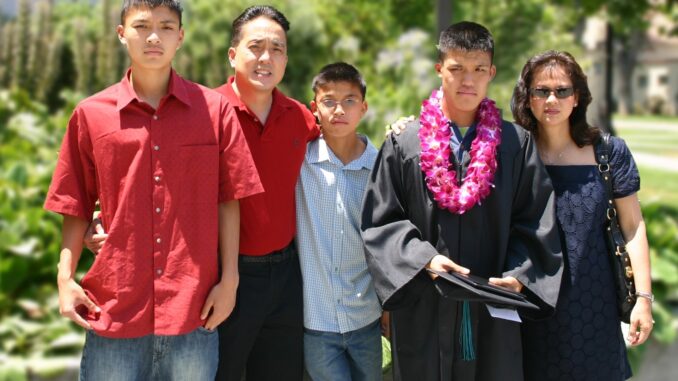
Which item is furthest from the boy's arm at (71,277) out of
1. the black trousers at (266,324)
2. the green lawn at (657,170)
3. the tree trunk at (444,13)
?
the green lawn at (657,170)

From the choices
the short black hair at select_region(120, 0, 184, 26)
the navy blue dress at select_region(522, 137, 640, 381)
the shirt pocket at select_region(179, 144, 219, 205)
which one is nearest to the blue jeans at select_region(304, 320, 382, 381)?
the navy blue dress at select_region(522, 137, 640, 381)

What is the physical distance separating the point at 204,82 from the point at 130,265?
11036mm

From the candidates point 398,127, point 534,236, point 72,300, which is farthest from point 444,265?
point 72,300

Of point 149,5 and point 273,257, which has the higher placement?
point 149,5

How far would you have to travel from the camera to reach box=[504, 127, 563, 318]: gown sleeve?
9.48ft

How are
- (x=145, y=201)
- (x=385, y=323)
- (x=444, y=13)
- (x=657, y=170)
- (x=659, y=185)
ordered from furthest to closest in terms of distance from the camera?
(x=657, y=170) → (x=659, y=185) → (x=444, y=13) → (x=385, y=323) → (x=145, y=201)

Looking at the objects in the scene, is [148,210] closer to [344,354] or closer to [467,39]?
[344,354]

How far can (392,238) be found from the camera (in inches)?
115

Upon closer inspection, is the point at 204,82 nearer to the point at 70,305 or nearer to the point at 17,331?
the point at 17,331

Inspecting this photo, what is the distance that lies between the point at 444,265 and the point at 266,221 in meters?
0.71

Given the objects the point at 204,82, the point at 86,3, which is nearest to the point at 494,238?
the point at 204,82

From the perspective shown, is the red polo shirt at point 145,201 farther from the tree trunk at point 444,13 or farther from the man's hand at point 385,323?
the tree trunk at point 444,13

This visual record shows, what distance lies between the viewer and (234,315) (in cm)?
296

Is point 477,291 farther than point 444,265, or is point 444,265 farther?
point 444,265
